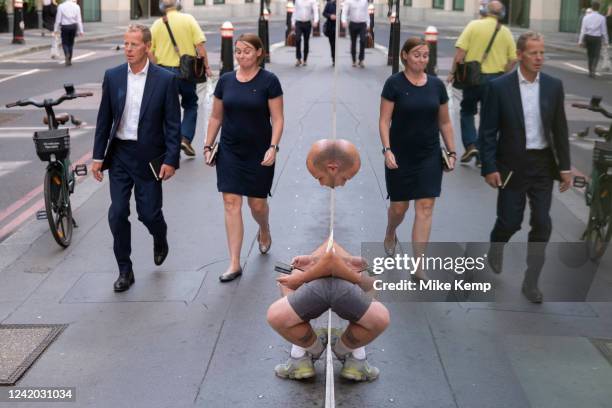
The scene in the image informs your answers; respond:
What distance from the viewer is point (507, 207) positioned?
695 centimetres

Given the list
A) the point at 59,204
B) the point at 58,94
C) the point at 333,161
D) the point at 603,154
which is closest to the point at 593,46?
the point at 58,94

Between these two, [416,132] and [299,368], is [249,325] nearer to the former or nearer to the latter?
[299,368]

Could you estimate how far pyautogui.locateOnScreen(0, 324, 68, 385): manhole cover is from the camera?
18.7 feet

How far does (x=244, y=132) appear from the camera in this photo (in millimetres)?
7328

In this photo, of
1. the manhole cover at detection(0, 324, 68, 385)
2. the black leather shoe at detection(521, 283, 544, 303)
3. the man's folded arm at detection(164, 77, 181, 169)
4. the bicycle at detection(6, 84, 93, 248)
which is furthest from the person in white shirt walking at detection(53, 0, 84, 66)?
the black leather shoe at detection(521, 283, 544, 303)

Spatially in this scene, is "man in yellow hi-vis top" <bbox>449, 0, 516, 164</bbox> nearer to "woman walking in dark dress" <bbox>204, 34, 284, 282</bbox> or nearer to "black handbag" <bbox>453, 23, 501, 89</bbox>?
"black handbag" <bbox>453, 23, 501, 89</bbox>

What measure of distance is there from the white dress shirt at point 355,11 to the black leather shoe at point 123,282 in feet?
50.3

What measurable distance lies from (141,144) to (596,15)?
61.7ft

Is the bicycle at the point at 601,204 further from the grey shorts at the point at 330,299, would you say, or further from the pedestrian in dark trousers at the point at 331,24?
the pedestrian in dark trousers at the point at 331,24

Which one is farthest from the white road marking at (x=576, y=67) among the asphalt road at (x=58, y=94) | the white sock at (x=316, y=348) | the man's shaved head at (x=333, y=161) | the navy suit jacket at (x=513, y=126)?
the man's shaved head at (x=333, y=161)

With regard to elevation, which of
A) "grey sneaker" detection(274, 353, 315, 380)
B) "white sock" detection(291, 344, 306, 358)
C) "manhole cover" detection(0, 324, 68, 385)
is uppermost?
"white sock" detection(291, 344, 306, 358)

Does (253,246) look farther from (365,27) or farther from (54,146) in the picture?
(365,27)

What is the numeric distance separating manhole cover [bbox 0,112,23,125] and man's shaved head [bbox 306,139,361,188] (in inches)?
483

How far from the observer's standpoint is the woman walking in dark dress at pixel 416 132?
6.94 m
